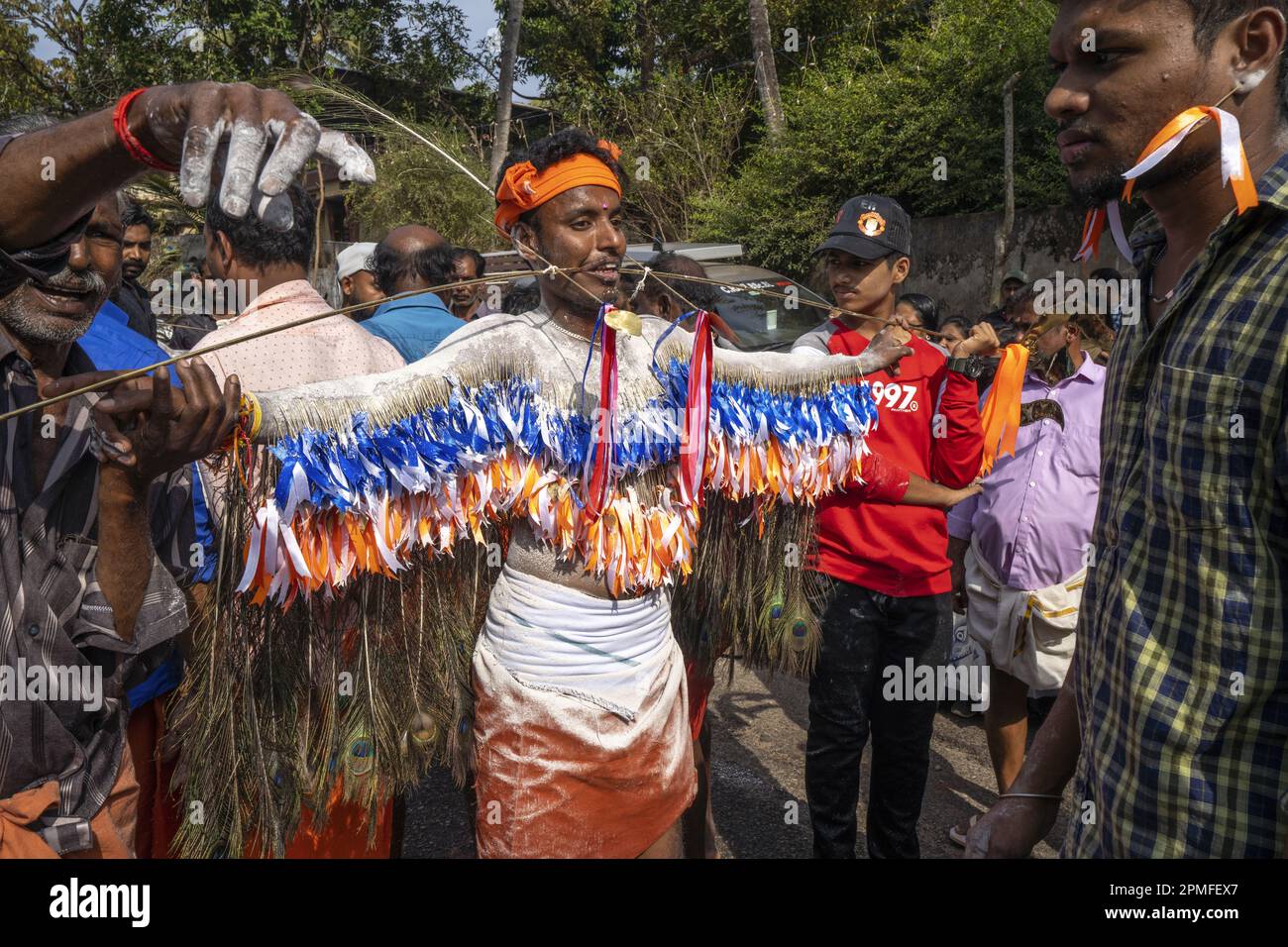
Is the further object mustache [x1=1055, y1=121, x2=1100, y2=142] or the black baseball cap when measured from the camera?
the black baseball cap

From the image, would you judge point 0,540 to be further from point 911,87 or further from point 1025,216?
point 911,87

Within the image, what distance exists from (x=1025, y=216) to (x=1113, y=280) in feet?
26.3

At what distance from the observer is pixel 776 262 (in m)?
14.2

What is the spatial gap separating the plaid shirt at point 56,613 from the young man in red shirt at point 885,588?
6.60 ft

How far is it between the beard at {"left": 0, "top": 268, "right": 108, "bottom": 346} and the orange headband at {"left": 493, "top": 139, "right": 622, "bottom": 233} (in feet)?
3.21

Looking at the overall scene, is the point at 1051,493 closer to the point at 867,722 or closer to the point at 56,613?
the point at 867,722

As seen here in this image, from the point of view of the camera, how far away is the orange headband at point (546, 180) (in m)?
2.29

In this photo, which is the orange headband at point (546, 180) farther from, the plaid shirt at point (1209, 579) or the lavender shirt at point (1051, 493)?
the lavender shirt at point (1051, 493)

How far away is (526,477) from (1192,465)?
4.48 feet

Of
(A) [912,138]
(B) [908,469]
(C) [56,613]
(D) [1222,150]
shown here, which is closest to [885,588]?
(B) [908,469]

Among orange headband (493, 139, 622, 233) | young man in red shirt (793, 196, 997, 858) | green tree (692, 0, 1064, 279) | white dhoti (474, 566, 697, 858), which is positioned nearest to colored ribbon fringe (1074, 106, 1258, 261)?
orange headband (493, 139, 622, 233)

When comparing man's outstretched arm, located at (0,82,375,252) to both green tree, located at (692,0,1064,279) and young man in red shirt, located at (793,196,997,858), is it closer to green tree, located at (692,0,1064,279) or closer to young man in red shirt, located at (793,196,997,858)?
young man in red shirt, located at (793,196,997,858)

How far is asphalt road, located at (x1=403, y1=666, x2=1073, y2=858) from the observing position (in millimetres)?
3568

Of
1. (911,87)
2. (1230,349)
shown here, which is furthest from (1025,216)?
(1230,349)
